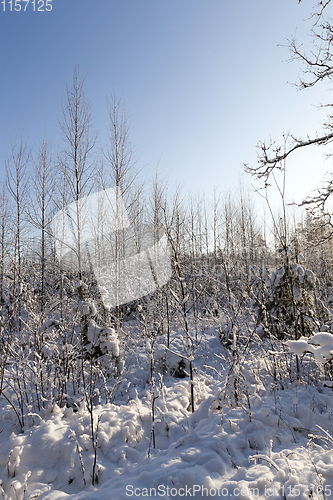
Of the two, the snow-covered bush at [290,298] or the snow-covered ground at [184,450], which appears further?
the snow-covered bush at [290,298]

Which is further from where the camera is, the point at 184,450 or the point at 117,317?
the point at 117,317

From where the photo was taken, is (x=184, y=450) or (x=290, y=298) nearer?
(x=184, y=450)

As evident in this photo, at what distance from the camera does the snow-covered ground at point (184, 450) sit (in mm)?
1708

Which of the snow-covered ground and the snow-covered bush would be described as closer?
the snow-covered ground

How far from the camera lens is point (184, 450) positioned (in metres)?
2.16

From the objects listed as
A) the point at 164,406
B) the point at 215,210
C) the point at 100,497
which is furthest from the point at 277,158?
the point at 215,210

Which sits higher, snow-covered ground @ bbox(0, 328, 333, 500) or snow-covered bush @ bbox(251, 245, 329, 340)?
snow-covered bush @ bbox(251, 245, 329, 340)

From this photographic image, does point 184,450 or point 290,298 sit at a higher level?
point 290,298

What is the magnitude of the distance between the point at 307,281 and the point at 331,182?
296 centimetres

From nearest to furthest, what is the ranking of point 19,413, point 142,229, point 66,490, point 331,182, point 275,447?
point 66,490, point 275,447, point 19,413, point 331,182, point 142,229

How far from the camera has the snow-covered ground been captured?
1708 millimetres

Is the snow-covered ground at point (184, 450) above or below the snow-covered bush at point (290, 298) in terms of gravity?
below

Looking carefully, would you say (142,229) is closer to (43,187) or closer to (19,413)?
(43,187)

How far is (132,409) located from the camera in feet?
9.91
